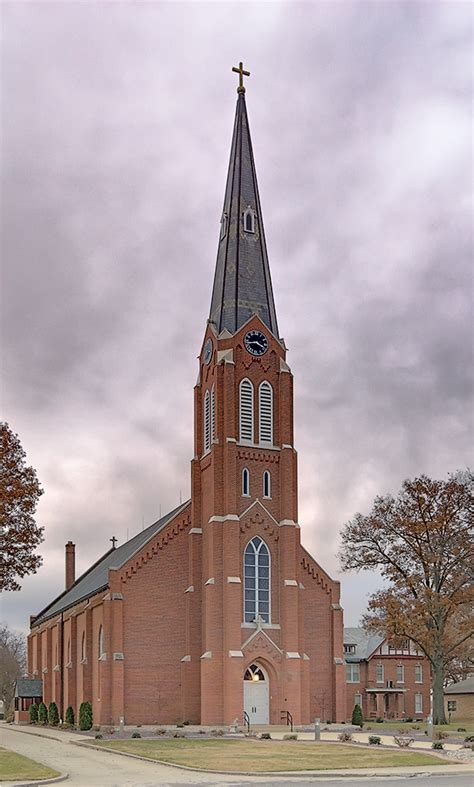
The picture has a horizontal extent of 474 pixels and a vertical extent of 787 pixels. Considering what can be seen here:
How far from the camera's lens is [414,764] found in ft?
92.9

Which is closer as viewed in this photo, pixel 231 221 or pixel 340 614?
pixel 340 614

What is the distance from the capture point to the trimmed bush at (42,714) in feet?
218

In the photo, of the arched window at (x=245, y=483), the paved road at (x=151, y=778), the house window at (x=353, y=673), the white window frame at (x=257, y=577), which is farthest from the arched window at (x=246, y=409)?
the house window at (x=353, y=673)

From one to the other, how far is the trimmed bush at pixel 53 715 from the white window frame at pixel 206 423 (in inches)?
838

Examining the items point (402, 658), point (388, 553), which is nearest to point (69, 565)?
point (402, 658)

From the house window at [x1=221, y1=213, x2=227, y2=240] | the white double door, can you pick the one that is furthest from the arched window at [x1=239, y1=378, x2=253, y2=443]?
the white double door

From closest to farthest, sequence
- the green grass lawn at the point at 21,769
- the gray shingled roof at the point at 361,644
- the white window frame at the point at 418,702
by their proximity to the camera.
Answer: the green grass lawn at the point at 21,769 < the white window frame at the point at 418,702 < the gray shingled roof at the point at 361,644

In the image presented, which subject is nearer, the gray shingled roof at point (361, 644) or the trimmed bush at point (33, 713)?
the trimmed bush at point (33, 713)

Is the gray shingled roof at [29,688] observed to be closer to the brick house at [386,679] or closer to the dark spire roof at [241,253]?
the brick house at [386,679]

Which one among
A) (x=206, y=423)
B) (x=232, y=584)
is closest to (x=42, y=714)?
(x=232, y=584)

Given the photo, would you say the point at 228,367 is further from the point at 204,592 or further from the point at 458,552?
the point at 458,552

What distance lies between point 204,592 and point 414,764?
27159mm

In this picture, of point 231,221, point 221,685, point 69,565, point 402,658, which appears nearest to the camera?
point 221,685

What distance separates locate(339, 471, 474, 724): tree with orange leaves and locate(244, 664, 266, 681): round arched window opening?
261 inches
